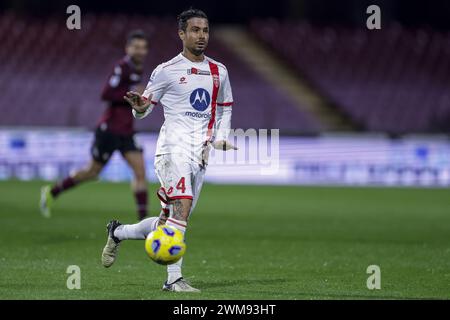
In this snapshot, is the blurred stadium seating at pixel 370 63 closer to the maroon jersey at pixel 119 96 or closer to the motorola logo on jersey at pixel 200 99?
the maroon jersey at pixel 119 96

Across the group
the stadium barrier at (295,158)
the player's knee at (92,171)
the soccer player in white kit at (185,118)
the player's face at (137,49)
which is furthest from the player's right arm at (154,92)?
Result: the stadium barrier at (295,158)

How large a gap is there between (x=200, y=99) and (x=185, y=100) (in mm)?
126

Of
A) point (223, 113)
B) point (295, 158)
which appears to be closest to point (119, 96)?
point (223, 113)

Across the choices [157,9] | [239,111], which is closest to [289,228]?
[239,111]

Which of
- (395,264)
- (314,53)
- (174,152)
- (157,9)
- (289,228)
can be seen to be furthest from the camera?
(157,9)

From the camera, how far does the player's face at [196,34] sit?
7.74m

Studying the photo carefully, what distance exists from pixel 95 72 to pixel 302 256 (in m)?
16.5

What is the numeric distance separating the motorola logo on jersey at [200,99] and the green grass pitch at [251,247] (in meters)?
1.45

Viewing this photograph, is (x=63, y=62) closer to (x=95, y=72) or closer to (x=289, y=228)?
(x=95, y=72)

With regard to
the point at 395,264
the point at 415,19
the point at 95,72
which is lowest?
the point at 395,264

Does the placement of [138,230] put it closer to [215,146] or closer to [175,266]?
[175,266]

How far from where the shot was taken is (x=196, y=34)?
25.4ft

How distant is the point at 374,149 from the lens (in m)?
20.9

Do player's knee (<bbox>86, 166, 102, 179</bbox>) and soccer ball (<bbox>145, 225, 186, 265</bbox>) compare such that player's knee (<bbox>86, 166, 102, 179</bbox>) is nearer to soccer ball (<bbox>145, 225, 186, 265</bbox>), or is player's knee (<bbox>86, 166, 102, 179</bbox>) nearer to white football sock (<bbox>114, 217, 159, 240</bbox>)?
white football sock (<bbox>114, 217, 159, 240</bbox>)
